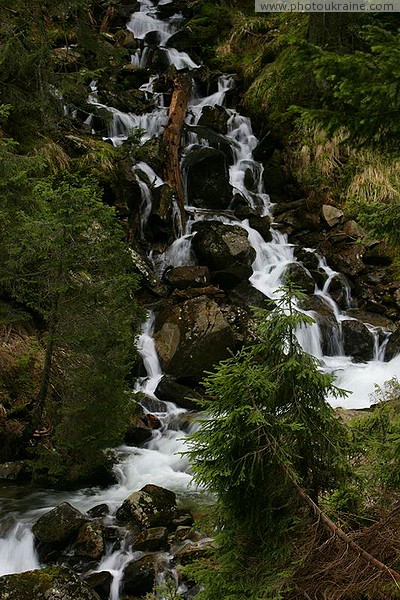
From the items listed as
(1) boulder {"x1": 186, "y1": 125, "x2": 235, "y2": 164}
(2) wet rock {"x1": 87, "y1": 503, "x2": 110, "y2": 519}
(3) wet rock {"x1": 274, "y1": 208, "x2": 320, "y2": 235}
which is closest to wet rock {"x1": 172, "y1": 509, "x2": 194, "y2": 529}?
(2) wet rock {"x1": 87, "y1": 503, "x2": 110, "y2": 519}

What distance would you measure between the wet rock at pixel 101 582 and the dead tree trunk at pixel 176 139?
369 inches

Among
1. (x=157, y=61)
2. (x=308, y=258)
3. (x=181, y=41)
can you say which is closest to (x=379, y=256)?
(x=308, y=258)

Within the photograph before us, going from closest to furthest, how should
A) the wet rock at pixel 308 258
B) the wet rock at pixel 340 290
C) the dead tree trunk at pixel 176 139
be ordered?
the wet rock at pixel 340 290 < the wet rock at pixel 308 258 < the dead tree trunk at pixel 176 139

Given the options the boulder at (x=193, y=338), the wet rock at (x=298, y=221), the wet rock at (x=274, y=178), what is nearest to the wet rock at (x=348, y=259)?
the wet rock at (x=298, y=221)

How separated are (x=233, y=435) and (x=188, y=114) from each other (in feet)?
54.2

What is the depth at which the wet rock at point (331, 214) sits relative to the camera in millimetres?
14773

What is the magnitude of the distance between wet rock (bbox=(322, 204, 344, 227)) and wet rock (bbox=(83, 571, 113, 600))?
11.2 meters

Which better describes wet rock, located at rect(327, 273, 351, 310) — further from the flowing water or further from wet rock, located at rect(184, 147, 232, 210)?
wet rock, located at rect(184, 147, 232, 210)

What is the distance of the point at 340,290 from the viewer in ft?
43.6

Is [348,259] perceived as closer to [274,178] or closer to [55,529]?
[274,178]

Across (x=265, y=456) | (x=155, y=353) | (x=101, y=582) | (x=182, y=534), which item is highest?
(x=265, y=456)

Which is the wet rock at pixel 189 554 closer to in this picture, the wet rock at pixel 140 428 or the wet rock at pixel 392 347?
the wet rock at pixel 140 428

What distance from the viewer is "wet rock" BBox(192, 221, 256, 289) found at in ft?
41.8

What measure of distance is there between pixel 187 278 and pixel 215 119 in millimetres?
7684
